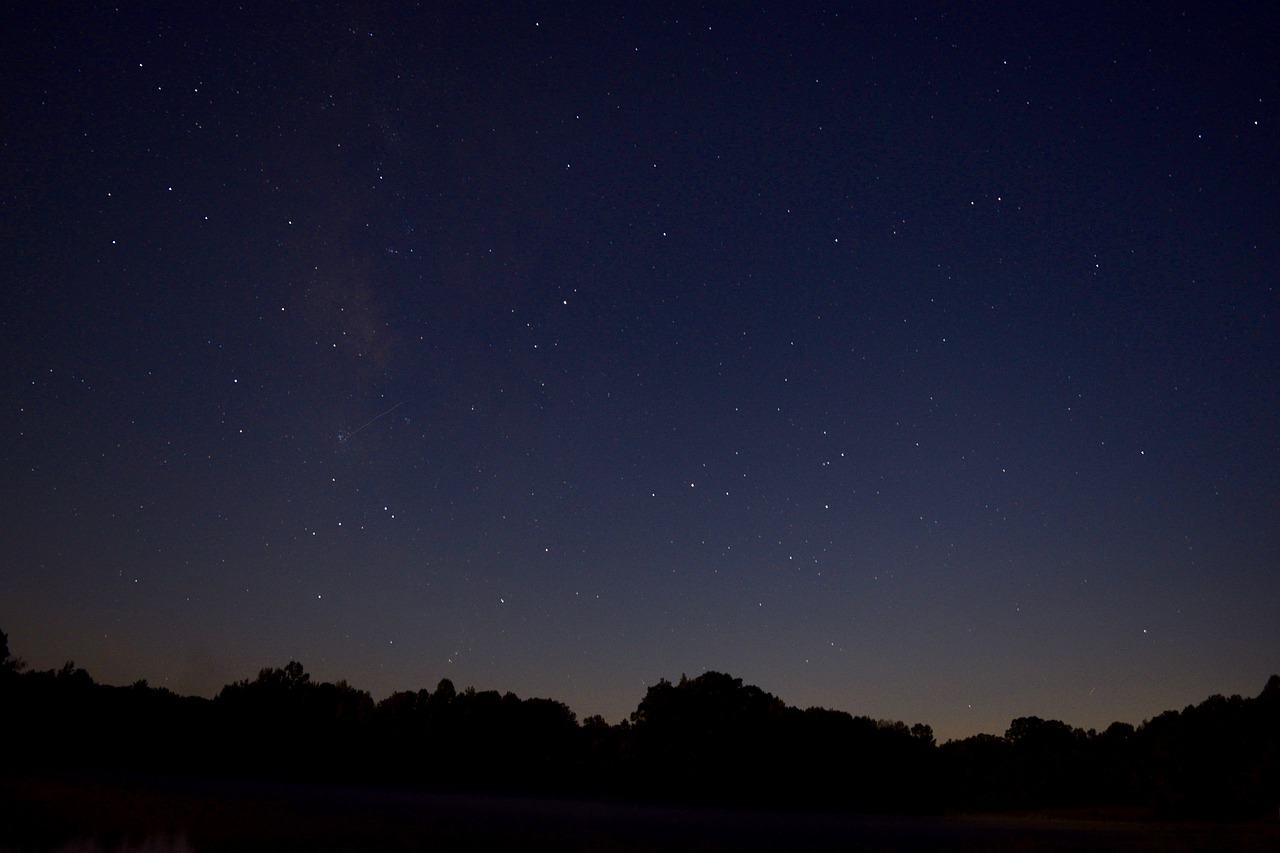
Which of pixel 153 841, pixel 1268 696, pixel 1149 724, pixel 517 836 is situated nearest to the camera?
pixel 153 841

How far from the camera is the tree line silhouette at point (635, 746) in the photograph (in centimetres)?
5975

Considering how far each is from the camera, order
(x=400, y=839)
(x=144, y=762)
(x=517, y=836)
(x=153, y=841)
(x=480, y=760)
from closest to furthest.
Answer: (x=153, y=841) → (x=400, y=839) → (x=517, y=836) → (x=144, y=762) → (x=480, y=760)

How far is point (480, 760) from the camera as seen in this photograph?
2783 inches

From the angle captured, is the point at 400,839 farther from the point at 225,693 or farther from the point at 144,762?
the point at 225,693

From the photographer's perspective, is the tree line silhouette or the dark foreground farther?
the tree line silhouette

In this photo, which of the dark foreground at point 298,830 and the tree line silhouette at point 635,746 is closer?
the dark foreground at point 298,830

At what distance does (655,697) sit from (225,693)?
121 ft

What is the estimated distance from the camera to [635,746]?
69.4m

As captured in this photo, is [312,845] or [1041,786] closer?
[312,845]

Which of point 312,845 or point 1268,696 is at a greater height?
point 1268,696

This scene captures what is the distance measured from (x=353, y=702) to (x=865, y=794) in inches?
1867

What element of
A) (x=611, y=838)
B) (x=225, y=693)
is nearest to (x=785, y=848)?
(x=611, y=838)

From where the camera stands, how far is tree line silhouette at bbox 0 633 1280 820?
59750 millimetres

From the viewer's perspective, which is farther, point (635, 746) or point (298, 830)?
point (635, 746)
